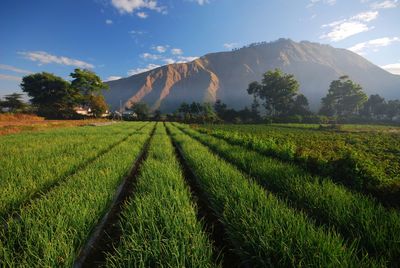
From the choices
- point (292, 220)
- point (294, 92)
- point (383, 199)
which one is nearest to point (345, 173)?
Answer: point (383, 199)

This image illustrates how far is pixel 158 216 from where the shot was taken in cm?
210

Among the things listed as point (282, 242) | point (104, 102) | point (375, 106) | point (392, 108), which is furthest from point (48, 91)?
point (392, 108)

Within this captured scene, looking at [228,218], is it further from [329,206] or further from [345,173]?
[345,173]

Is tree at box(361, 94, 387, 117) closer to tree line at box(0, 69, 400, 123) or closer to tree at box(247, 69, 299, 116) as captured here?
tree line at box(0, 69, 400, 123)

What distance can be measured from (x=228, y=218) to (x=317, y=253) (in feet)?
3.11

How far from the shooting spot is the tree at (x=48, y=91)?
49.1 metres

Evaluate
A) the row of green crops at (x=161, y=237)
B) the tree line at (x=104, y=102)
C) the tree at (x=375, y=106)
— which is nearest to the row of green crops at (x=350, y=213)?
the row of green crops at (x=161, y=237)

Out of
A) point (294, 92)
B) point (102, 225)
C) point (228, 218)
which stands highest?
point (294, 92)

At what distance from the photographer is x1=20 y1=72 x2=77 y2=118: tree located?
49.1 meters

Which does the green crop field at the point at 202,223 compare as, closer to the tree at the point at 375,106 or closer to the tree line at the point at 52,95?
the tree line at the point at 52,95

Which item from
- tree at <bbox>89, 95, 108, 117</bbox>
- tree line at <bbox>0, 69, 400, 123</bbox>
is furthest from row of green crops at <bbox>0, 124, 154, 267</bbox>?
tree at <bbox>89, 95, 108, 117</bbox>

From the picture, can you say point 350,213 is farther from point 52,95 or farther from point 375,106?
point 375,106

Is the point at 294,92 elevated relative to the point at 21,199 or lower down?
elevated

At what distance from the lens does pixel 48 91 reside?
163ft
